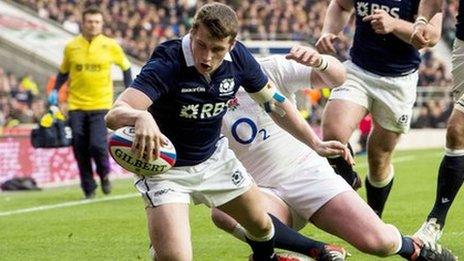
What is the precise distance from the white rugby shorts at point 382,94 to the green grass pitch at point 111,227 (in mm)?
1036

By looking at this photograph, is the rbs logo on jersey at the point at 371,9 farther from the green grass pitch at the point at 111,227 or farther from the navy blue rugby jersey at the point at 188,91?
the navy blue rugby jersey at the point at 188,91

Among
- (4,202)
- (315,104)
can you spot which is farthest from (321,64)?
(315,104)

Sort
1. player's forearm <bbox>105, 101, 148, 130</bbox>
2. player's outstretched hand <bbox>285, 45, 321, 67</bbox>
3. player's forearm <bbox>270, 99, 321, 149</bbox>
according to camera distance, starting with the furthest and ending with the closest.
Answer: player's forearm <bbox>270, 99, 321, 149</bbox>
player's outstretched hand <bbox>285, 45, 321, 67</bbox>
player's forearm <bbox>105, 101, 148, 130</bbox>

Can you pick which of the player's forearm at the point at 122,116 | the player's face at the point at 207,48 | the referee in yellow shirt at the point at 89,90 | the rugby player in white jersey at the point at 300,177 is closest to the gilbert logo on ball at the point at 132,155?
the player's forearm at the point at 122,116

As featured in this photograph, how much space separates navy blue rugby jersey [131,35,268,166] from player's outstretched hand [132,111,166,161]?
19.0 inches

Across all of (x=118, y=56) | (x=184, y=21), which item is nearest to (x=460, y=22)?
(x=118, y=56)

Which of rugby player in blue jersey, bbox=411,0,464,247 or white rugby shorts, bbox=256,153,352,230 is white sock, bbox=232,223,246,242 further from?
rugby player in blue jersey, bbox=411,0,464,247

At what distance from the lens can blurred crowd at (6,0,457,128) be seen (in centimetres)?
3312

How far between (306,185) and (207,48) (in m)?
1.46

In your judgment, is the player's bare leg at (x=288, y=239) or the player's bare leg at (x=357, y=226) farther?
the player's bare leg at (x=288, y=239)

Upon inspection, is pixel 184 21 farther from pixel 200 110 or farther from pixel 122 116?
pixel 122 116

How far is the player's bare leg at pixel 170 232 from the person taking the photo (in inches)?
285

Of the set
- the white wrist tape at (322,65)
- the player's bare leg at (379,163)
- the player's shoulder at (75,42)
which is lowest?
the player's shoulder at (75,42)

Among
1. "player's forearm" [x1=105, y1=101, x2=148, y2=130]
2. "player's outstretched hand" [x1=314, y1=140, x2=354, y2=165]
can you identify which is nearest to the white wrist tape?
"player's outstretched hand" [x1=314, y1=140, x2=354, y2=165]
